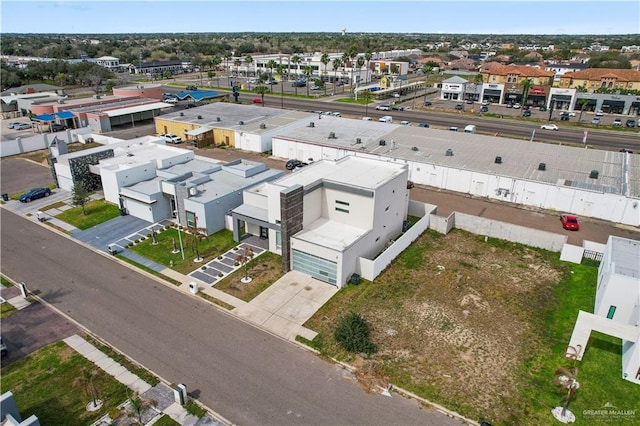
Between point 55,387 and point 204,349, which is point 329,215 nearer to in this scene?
point 204,349

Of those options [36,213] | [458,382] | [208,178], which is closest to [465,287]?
[458,382]

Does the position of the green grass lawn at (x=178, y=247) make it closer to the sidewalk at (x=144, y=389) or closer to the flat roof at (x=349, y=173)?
the flat roof at (x=349, y=173)

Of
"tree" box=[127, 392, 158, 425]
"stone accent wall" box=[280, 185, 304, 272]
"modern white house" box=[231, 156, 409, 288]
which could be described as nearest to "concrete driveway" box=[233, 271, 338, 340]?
"modern white house" box=[231, 156, 409, 288]

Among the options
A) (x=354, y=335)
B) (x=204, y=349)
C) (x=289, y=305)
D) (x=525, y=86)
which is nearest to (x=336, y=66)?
(x=525, y=86)

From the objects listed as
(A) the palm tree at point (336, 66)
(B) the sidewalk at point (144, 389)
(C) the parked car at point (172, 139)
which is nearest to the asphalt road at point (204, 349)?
(B) the sidewalk at point (144, 389)

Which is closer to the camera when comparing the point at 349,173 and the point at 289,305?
the point at 289,305

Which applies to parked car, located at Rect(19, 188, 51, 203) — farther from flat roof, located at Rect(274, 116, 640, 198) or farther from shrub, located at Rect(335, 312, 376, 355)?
shrub, located at Rect(335, 312, 376, 355)

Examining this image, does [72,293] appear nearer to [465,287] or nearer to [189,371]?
[189,371]
